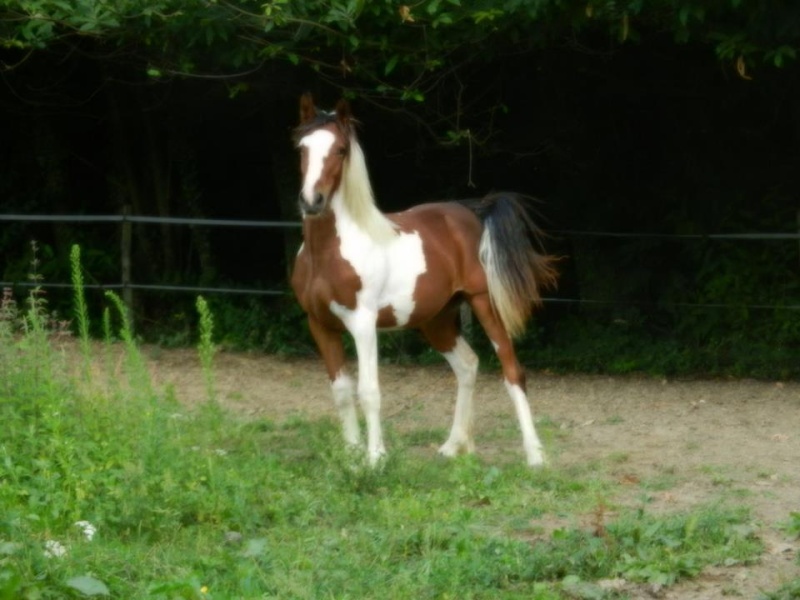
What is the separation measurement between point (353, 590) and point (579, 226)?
24.3 ft

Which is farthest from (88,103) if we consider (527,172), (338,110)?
(338,110)

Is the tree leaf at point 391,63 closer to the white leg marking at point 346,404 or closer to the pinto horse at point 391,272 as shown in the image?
the pinto horse at point 391,272

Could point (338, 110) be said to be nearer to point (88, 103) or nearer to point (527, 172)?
point (527, 172)

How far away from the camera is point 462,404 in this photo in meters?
8.34

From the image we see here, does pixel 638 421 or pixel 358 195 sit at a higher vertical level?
pixel 358 195

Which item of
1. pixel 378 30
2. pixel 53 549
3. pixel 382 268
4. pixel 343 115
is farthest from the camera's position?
pixel 378 30

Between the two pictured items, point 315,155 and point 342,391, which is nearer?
point 315,155

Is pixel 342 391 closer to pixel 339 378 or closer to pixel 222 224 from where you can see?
pixel 339 378

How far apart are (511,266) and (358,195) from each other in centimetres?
98

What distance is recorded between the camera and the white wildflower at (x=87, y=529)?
5.90m

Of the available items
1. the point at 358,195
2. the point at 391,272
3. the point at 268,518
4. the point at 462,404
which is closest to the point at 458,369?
the point at 462,404

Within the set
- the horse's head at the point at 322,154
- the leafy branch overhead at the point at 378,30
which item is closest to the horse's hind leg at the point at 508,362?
the horse's head at the point at 322,154

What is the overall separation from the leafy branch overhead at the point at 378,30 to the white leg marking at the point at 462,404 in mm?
2175

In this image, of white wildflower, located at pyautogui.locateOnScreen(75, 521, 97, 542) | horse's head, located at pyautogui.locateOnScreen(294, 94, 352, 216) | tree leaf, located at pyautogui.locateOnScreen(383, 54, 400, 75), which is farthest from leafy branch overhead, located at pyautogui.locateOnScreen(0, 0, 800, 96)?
white wildflower, located at pyautogui.locateOnScreen(75, 521, 97, 542)
